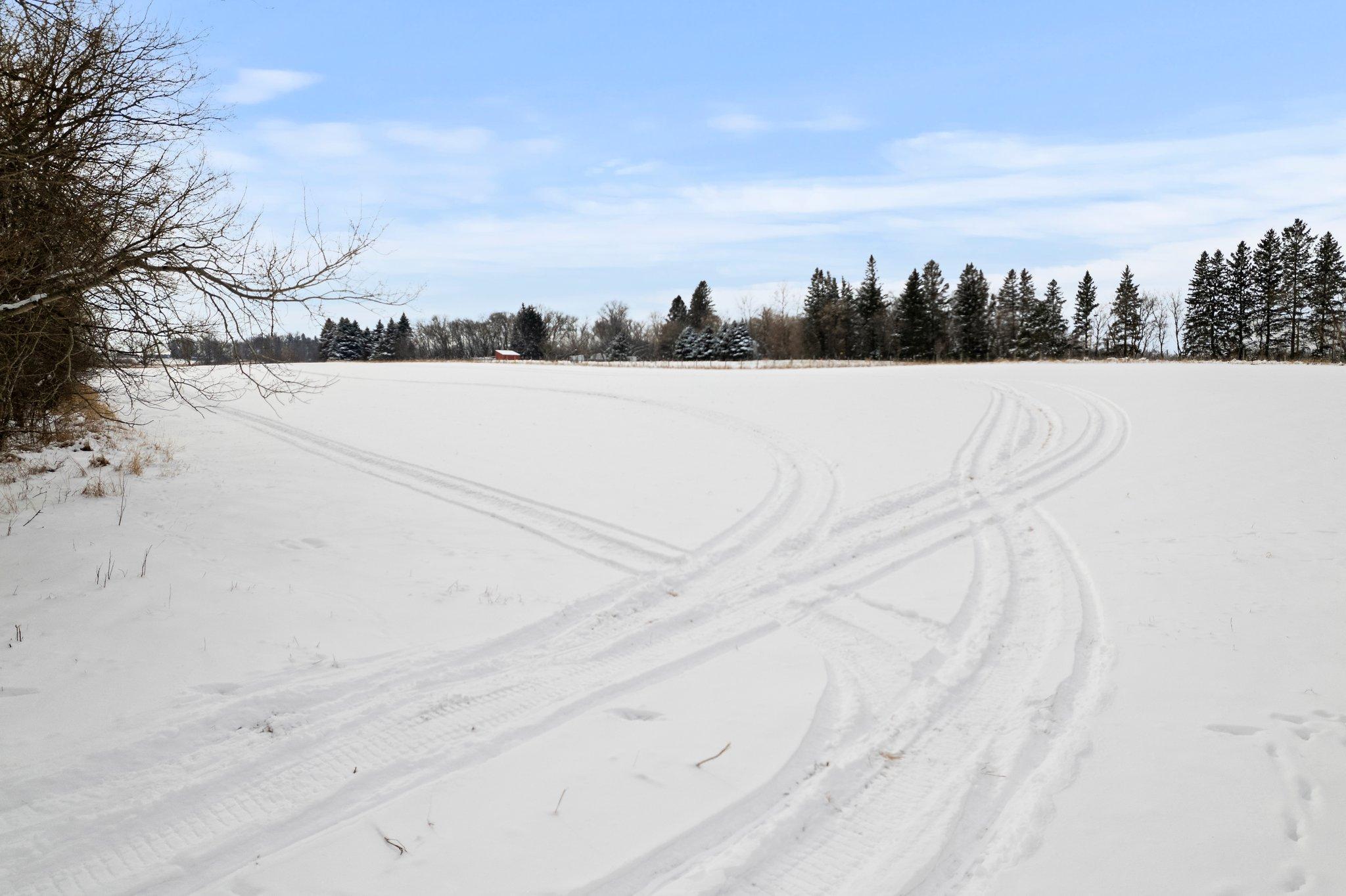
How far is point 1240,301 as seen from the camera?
55906mm

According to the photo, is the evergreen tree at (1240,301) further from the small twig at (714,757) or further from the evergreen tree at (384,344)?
the evergreen tree at (384,344)

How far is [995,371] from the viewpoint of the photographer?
22234mm

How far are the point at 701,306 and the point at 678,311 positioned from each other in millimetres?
4241

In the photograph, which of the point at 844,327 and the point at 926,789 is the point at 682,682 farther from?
the point at 844,327

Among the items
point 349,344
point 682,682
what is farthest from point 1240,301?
point 349,344

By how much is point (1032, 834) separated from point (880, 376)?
1952 centimetres

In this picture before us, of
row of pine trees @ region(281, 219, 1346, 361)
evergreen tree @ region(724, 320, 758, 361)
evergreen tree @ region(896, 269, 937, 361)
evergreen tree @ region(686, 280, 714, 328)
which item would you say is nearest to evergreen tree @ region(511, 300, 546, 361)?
row of pine trees @ region(281, 219, 1346, 361)

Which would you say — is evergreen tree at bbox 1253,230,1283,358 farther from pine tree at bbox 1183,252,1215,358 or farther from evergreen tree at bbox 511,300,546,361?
evergreen tree at bbox 511,300,546,361

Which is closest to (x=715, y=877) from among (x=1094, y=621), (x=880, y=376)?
(x=1094, y=621)

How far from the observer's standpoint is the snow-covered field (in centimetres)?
351

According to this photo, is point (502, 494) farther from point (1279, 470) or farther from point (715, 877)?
point (1279, 470)

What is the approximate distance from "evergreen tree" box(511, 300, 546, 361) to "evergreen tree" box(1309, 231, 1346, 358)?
3026 inches

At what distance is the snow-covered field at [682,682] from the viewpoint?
3.51 m

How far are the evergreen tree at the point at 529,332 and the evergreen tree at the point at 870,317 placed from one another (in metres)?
43.5
